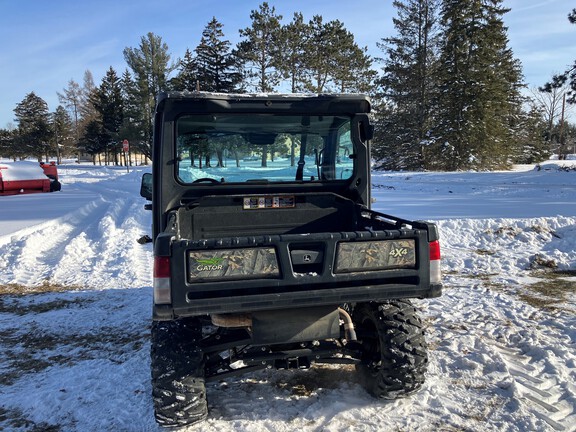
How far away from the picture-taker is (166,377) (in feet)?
9.73

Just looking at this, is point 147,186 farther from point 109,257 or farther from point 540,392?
point 109,257

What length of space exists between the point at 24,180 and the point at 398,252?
892 inches

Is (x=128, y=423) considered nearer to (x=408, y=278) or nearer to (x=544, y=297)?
(x=408, y=278)

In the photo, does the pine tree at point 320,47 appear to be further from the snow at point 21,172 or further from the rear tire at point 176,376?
the rear tire at point 176,376

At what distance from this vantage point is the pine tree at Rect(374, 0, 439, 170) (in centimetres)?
3706

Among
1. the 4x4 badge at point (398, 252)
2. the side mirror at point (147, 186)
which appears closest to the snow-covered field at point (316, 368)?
the 4x4 badge at point (398, 252)

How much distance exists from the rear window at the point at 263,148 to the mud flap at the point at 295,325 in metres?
1.54

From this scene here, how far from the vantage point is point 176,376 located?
297 cm

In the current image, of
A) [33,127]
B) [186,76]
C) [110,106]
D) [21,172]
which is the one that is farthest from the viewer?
[33,127]

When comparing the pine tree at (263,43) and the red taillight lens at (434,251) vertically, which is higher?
the pine tree at (263,43)

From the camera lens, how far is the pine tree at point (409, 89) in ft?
122

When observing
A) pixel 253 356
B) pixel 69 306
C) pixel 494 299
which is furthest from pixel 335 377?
pixel 69 306

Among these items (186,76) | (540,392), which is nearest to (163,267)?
(540,392)

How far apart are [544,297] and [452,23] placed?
1343 inches
